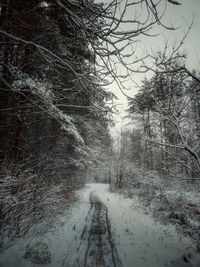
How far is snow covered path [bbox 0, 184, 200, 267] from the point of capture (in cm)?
528

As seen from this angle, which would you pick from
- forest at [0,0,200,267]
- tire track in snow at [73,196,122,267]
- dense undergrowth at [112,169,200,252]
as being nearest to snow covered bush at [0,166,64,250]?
forest at [0,0,200,267]

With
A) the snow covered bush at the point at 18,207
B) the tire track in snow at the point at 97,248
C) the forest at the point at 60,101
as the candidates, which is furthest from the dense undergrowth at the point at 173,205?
the snow covered bush at the point at 18,207

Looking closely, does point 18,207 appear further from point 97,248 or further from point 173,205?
point 173,205

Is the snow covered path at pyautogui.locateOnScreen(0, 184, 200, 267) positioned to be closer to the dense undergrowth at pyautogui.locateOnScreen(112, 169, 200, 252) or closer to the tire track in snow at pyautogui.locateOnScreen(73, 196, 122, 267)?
the tire track in snow at pyautogui.locateOnScreen(73, 196, 122, 267)

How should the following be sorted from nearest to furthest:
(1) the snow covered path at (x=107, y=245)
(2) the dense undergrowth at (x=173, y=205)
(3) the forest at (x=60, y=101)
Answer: (3) the forest at (x=60, y=101), (1) the snow covered path at (x=107, y=245), (2) the dense undergrowth at (x=173, y=205)

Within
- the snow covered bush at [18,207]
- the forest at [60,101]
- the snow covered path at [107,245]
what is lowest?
the snow covered path at [107,245]

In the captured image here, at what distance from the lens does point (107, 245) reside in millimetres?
6598

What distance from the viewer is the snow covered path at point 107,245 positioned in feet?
17.3

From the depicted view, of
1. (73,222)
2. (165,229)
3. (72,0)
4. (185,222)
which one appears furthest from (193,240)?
(72,0)

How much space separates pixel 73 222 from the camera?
930 cm

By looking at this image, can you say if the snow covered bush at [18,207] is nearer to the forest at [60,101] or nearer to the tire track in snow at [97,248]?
the forest at [60,101]

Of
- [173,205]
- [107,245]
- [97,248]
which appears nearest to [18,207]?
[97,248]

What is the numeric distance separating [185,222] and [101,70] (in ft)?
29.5

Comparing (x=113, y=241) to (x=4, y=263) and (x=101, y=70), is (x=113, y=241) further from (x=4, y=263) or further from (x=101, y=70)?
(x=101, y=70)
